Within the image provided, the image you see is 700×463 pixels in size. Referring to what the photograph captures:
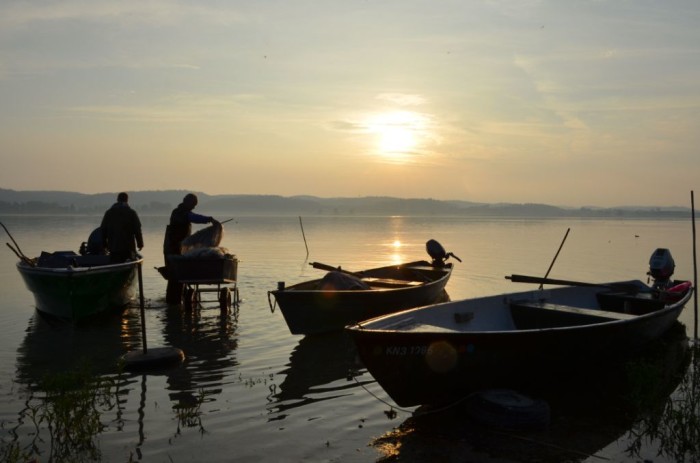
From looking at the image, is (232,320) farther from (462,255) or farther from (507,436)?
(462,255)

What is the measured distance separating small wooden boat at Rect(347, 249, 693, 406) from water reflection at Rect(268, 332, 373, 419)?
0.86m

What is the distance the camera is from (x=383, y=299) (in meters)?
13.6

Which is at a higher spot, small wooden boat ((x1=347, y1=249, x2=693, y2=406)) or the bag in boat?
the bag in boat

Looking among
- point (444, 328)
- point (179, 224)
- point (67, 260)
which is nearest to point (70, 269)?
point (67, 260)

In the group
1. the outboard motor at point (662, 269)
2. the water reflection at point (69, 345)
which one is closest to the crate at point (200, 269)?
the water reflection at point (69, 345)

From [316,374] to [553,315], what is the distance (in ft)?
15.1

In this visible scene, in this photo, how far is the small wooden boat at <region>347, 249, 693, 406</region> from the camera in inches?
326

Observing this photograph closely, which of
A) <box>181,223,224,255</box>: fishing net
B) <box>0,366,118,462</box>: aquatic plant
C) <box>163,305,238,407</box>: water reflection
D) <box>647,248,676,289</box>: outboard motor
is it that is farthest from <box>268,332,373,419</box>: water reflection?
<box>647,248,676,289</box>: outboard motor

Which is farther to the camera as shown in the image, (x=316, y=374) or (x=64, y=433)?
(x=316, y=374)

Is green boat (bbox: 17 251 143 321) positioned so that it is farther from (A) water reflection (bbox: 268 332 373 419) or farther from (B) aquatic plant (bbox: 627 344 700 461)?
(B) aquatic plant (bbox: 627 344 700 461)

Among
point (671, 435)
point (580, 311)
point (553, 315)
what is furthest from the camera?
point (553, 315)

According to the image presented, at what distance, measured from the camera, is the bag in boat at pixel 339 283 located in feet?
45.1

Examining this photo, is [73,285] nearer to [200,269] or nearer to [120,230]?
[120,230]

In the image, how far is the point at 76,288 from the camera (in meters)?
13.6
